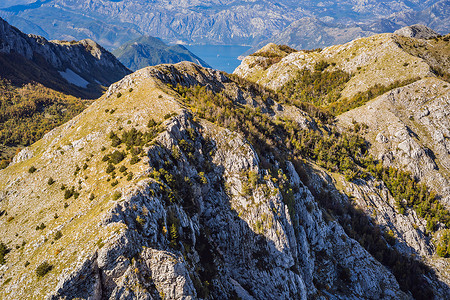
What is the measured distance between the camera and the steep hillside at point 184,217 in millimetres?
19094

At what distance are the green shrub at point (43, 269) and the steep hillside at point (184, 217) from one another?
8 centimetres

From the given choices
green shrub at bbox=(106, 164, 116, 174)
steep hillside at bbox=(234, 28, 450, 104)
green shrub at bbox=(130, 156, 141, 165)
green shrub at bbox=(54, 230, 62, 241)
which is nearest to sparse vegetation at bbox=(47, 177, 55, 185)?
green shrub at bbox=(106, 164, 116, 174)

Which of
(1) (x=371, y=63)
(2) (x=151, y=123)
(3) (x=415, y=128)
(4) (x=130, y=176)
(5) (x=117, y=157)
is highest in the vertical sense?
(2) (x=151, y=123)

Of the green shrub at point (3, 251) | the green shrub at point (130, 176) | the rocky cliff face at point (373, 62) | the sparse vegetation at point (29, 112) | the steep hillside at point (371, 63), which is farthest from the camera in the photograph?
the sparse vegetation at point (29, 112)

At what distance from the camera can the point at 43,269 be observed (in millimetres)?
18219

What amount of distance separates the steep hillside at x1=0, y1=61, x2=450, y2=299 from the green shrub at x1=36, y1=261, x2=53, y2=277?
8cm

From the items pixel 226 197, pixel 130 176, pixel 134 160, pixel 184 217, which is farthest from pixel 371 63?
pixel 130 176

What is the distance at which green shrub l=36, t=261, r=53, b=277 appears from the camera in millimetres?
18141

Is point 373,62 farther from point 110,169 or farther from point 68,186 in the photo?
point 68,186

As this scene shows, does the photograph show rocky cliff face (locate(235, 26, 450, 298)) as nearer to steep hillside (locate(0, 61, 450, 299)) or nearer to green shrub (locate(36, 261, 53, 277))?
steep hillside (locate(0, 61, 450, 299))

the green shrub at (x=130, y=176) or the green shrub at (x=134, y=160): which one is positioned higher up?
the green shrub at (x=134, y=160)

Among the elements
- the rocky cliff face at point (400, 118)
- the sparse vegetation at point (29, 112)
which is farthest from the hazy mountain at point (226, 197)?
the sparse vegetation at point (29, 112)

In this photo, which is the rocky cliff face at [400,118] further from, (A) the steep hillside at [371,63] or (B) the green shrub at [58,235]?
(B) the green shrub at [58,235]

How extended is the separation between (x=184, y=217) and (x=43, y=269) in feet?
41.6
